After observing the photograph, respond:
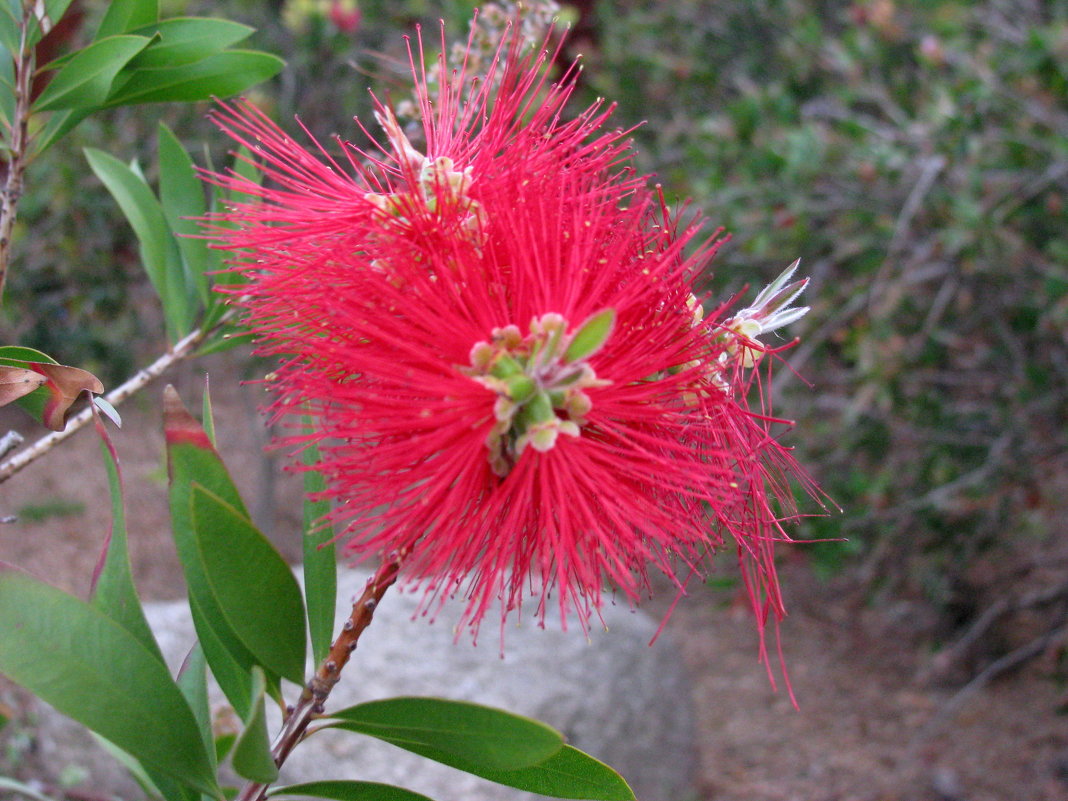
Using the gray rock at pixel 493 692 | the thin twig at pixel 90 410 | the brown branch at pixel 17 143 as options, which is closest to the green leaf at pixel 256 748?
the thin twig at pixel 90 410

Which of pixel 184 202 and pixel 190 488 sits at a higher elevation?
pixel 184 202

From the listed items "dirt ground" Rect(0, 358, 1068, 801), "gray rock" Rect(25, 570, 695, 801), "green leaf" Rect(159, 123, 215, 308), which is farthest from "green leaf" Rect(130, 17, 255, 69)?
"dirt ground" Rect(0, 358, 1068, 801)

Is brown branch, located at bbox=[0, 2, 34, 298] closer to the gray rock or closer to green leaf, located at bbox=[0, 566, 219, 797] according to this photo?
green leaf, located at bbox=[0, 566, 219, 797]

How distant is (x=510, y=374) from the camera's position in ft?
2.35

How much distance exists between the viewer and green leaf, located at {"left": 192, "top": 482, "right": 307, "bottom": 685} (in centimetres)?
67

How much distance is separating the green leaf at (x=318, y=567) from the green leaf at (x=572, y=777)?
0.16 m

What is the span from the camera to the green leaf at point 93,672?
25.5 inches

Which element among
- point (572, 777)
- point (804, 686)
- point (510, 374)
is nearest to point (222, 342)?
point (510, 374)

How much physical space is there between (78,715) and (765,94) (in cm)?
306

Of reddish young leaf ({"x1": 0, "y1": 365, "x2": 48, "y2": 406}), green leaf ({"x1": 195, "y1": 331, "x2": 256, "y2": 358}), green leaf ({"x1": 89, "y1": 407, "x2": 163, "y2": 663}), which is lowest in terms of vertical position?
green leaf ({"x1": 89, "y1": 407, "x2": 163, "y2": 663})

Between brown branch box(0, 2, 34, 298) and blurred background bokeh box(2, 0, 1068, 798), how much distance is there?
139 centimetres

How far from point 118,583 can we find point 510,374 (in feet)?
1.26

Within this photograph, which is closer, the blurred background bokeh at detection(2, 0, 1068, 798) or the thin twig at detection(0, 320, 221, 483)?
the thin twig at detection(0, 320, 221, 483)

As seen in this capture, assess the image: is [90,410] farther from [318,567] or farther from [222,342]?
[318,567]
